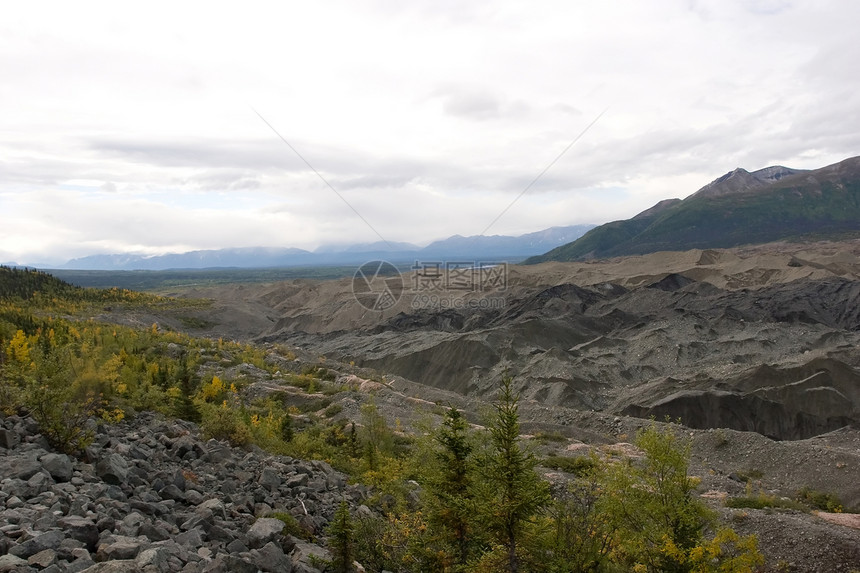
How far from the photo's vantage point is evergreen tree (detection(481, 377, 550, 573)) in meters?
8.89

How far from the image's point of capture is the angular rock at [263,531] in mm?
8219

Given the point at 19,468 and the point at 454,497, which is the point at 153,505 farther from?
the point at 454,497

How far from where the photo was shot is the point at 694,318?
185 feet

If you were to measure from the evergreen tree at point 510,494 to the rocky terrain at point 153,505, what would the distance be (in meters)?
3.03

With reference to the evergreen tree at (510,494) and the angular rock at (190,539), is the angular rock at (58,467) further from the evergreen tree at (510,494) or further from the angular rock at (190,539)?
the evergreen tree at (510,494)

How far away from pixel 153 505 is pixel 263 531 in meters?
1.82

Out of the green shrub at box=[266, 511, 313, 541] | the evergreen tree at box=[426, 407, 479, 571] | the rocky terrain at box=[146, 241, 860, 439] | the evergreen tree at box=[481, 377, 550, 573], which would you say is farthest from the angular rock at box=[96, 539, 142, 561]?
the rocky terrain at box=[146, 241, 860, 439]

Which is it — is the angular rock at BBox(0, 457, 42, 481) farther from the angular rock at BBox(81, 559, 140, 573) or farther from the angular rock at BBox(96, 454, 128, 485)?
the angular rock at BBox(81, 559, 140, 573)

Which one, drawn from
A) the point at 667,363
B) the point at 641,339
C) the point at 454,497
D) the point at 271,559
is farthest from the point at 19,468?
the point at 641,339

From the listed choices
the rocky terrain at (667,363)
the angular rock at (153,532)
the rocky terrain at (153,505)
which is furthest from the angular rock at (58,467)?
the rocky terrain at (667,363)

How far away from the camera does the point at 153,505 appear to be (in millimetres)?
8320

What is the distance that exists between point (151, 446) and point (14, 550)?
20.1 ft

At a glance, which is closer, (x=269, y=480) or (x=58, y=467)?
(x=58, y=467)

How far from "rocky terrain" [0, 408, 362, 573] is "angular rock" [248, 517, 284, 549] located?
0.7 inches
